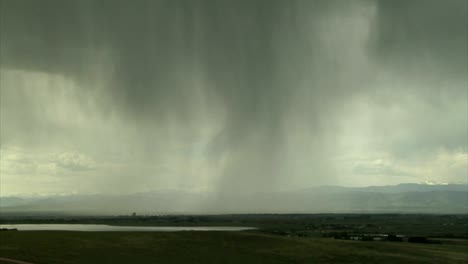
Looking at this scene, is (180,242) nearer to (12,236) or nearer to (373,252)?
(12,236)

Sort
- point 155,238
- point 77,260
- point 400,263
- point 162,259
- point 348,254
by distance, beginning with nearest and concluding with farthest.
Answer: point 77,260 < point 162,259 < point 400,263 < point 348,254 < point 155,238

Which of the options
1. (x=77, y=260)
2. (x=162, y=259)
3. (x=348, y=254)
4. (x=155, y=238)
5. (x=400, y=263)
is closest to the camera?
(x=77, y=260)

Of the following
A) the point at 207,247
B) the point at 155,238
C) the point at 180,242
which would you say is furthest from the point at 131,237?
the point at 207,247

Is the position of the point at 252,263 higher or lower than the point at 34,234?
lower

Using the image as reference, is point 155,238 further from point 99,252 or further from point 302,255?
point 302,255

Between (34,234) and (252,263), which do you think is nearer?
(252,263)

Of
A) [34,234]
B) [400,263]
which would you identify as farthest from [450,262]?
[34,234]
